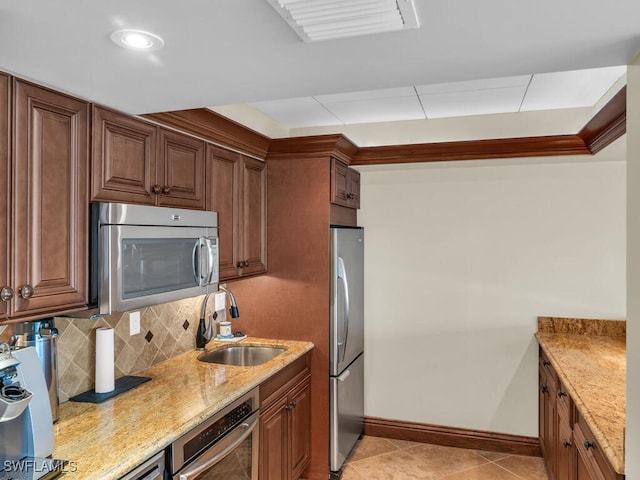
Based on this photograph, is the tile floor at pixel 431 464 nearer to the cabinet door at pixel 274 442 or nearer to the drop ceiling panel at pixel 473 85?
the cabinet door at pixel 274 442

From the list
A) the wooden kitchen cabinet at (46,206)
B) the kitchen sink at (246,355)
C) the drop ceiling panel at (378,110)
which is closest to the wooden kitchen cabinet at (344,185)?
the drop ceiling panel at (378,110)

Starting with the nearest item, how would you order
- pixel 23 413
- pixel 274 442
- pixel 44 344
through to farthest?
pixel 23 413
pixel 44 344
pixel 274 442

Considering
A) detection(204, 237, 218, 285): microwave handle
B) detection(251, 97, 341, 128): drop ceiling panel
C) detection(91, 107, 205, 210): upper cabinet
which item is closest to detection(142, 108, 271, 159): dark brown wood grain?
detection(91, 107, 205, 210): upper cabinet

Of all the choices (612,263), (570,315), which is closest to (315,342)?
(570,315)

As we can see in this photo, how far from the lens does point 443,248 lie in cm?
381

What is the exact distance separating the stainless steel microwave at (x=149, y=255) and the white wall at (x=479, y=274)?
182 cm

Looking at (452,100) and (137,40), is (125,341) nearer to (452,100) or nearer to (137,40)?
(137,40)

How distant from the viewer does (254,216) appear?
316 cm

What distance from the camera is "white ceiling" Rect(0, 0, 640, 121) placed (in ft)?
3.76

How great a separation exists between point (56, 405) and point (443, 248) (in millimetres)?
2890

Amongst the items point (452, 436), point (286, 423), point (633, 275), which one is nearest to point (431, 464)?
point (452, 436)

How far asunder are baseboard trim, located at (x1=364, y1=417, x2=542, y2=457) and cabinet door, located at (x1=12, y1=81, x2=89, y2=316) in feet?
9.42

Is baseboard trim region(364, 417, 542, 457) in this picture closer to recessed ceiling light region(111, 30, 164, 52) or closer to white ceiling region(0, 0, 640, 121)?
white ceiling region(0, 0, 640, 121)

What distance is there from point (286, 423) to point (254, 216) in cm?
133
